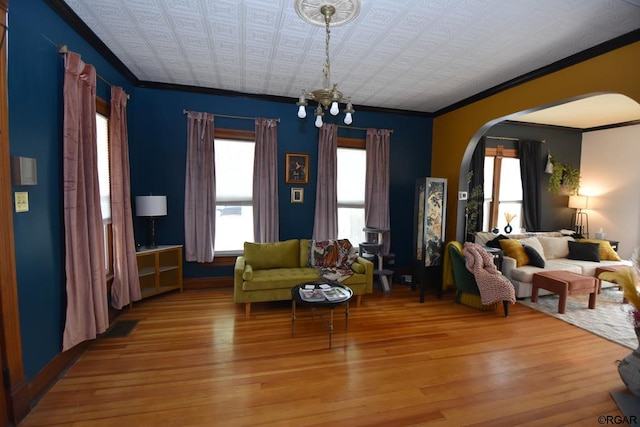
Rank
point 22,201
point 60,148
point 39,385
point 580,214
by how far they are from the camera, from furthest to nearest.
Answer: point 580,214 < point 60,148 < point 39,385 < point 22,201

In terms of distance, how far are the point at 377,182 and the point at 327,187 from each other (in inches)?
34.2

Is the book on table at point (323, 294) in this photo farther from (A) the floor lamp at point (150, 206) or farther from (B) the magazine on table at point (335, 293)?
(A) the floor lamp at point (150, 206)

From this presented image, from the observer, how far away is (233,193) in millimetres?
4566

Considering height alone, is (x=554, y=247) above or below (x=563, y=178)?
below

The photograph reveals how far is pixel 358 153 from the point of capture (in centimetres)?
502

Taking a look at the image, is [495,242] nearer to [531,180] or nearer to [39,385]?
[531,180]

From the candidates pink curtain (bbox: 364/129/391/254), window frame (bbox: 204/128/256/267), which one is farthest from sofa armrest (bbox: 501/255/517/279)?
window frame (bbox: 204/128/256/267)

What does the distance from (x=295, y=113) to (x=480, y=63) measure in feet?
8.48

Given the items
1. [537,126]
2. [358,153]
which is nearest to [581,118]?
[537,126]

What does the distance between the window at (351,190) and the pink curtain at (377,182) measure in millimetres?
155

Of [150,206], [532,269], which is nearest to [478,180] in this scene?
[532,269]

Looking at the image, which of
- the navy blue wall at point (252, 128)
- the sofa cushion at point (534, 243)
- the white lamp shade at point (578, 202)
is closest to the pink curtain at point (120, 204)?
the navy blue wall at point (252, 128)

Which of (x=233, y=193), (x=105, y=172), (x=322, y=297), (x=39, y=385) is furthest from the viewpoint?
(x=233, y=193)

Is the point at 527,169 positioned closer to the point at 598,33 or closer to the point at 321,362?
the point at 598,33
